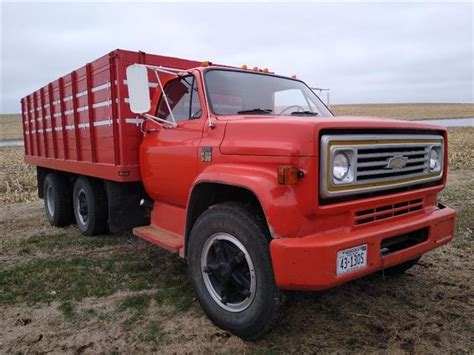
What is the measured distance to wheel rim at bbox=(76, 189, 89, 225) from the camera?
20.9 ft

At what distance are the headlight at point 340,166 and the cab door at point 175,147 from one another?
1405 mm

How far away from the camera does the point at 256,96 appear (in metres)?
4.21

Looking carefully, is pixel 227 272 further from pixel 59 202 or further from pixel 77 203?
pixel 59 202

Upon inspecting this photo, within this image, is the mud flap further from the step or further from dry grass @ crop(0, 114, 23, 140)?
dry grass @ crop(0, 114, 23, 140)

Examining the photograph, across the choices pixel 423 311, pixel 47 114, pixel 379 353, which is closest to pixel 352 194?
pixel 379 353

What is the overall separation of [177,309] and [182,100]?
2048 mm

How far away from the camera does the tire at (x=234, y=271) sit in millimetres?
2988

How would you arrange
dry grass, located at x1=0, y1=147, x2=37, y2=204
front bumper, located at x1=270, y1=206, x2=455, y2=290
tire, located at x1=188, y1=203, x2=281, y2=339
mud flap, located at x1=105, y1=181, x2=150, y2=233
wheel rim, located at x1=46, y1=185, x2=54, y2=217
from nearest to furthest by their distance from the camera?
front bumper, located at x1=270, y1=206, x2=455, y2=290, tire, located at x1=188, y1=203, x2=281, y2=339, mud flap, located at x1=105, y1=181, x2=150, y2=233, wheel rim, located at x1=46, y1=185, x2=54, y2=217, dry grass, located at x1=0, y1=147, x2=37, y2=204

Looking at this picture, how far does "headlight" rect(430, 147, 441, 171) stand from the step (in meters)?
2.40

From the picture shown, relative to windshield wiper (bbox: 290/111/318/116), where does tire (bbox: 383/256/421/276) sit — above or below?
below

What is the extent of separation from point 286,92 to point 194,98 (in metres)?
1.06

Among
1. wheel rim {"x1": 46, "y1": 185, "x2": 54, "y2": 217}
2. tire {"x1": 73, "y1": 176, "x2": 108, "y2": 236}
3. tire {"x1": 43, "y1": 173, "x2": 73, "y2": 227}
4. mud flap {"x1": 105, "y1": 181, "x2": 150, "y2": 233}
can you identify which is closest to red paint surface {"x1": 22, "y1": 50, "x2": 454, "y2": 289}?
mud flap {"x1": 105, "y1": 181, "x2": 150, "y2": 233}

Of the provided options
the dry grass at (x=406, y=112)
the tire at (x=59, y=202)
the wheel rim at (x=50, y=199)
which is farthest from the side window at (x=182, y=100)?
the dry grass at (x=406, y=112)

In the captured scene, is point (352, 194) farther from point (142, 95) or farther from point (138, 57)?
point (138, 57)
